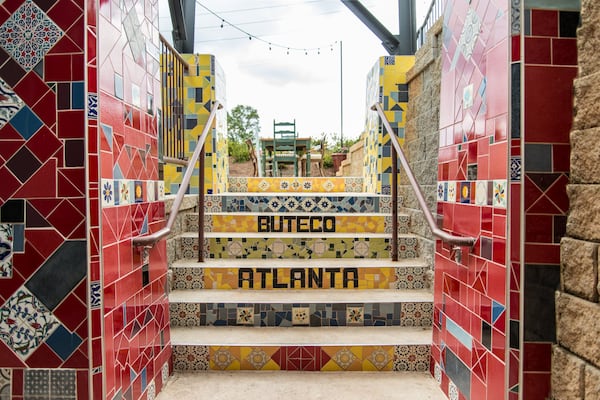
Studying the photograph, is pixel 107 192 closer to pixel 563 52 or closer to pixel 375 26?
pixel 563 52

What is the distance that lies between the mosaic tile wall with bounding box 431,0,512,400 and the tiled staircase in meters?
0.39

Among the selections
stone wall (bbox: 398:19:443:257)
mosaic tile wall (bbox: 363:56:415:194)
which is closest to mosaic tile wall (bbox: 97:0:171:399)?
stone wall (bbox: 398:19:443:257)

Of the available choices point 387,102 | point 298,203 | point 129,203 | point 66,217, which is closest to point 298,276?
point 298,203

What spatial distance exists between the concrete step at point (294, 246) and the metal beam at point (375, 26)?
391 centimetres

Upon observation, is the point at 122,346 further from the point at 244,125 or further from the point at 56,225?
the point at 244,125

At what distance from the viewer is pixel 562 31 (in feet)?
4.38

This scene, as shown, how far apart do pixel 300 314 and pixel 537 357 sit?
1.27 meters

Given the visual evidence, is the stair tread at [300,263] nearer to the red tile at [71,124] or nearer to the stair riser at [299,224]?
the stair riser at [299,224]

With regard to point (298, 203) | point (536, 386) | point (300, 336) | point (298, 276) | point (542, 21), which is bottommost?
point (300, 336)

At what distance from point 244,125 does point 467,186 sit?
16.3 metres

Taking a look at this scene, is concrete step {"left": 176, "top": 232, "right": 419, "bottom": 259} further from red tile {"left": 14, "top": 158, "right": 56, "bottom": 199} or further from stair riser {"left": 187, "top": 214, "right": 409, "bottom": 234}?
red tile {"left": 14, "top": 158, "right": 56, "bottom": 199}

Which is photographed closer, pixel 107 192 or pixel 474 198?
pixel 107 192

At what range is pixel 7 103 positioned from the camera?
1.32 meters

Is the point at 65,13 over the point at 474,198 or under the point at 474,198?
over
